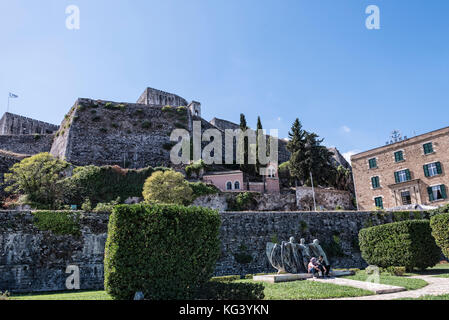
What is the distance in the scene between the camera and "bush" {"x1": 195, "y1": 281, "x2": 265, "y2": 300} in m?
10.5

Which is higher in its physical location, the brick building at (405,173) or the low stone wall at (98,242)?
the brick building at (405,173)

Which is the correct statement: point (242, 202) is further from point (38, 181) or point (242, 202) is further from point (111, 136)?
point (111, 136)

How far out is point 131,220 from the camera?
11555 mm

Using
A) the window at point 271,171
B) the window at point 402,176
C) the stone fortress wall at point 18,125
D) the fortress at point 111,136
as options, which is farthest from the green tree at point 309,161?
the stone fortress wall at point 18,125

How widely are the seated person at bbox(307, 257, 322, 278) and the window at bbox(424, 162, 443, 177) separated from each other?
27.4 m

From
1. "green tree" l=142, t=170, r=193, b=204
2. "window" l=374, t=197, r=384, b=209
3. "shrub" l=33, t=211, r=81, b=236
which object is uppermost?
"green tree" l=142, t=170, r=193, b=204

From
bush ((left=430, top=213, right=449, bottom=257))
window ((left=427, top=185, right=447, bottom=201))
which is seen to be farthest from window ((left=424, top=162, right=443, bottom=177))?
bush ((left=430, top=213, right=449, bottom=257))

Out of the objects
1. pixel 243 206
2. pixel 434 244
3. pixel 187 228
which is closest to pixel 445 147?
pixel 434 244

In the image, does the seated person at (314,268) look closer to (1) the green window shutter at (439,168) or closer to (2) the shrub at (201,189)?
(2) the shrub at (201,189)

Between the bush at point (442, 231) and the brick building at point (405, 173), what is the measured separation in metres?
19.0

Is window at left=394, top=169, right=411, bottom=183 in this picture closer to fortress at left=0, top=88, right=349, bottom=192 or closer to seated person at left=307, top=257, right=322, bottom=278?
seated person at left=307, top=257, right=322, bottom=278

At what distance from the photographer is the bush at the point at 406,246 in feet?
66.3

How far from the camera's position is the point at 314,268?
16.5m
